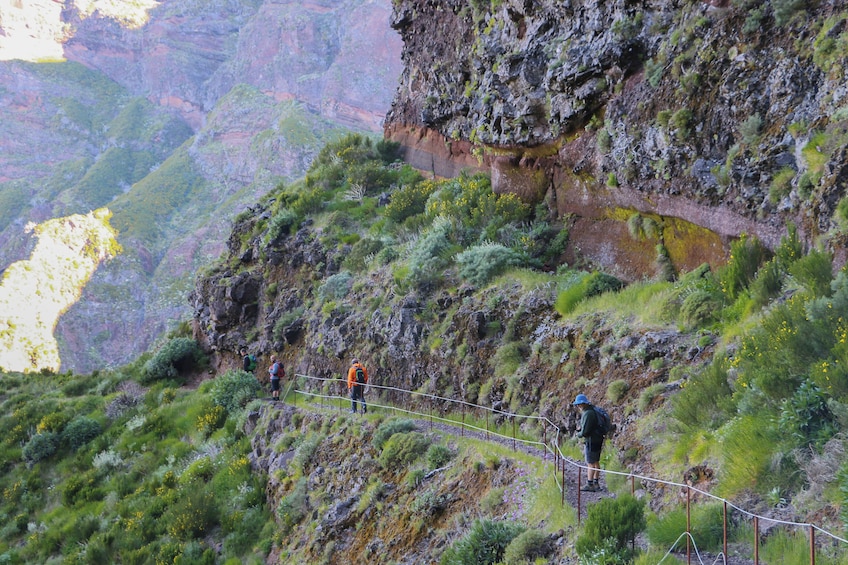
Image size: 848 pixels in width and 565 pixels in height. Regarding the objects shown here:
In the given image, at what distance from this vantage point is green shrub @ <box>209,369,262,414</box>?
71.3ft

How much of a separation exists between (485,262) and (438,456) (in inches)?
236

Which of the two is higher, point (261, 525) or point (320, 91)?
point (320, 91)

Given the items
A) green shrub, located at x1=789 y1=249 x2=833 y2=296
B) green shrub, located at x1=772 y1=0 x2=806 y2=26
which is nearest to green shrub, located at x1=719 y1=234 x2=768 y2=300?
green shrub, located at x1=789 y1=249 x2=833 y2=296

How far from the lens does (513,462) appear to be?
1076 centimetres

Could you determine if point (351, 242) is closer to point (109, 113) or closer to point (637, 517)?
point (637, 517)

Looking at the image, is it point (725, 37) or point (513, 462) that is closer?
point (513, 462)

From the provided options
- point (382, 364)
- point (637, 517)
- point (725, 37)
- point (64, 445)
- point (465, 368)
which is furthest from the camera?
point (64, 445)

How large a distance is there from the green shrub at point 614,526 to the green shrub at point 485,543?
1.57 m

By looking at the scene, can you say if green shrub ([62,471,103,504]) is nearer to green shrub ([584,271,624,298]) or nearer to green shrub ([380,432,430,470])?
green shrub ([380,432,430,470])

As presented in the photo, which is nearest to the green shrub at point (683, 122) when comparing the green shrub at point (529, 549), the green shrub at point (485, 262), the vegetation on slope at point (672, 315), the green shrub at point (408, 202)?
the vegetation on slope at point (672, 315)

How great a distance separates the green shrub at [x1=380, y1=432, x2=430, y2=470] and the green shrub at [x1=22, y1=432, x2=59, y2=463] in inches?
592

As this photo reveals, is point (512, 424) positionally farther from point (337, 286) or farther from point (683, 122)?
point (337, 286)

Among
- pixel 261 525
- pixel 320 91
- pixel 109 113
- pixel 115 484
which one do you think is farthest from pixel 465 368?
pixel 109 113

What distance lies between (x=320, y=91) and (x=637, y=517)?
134227mm
